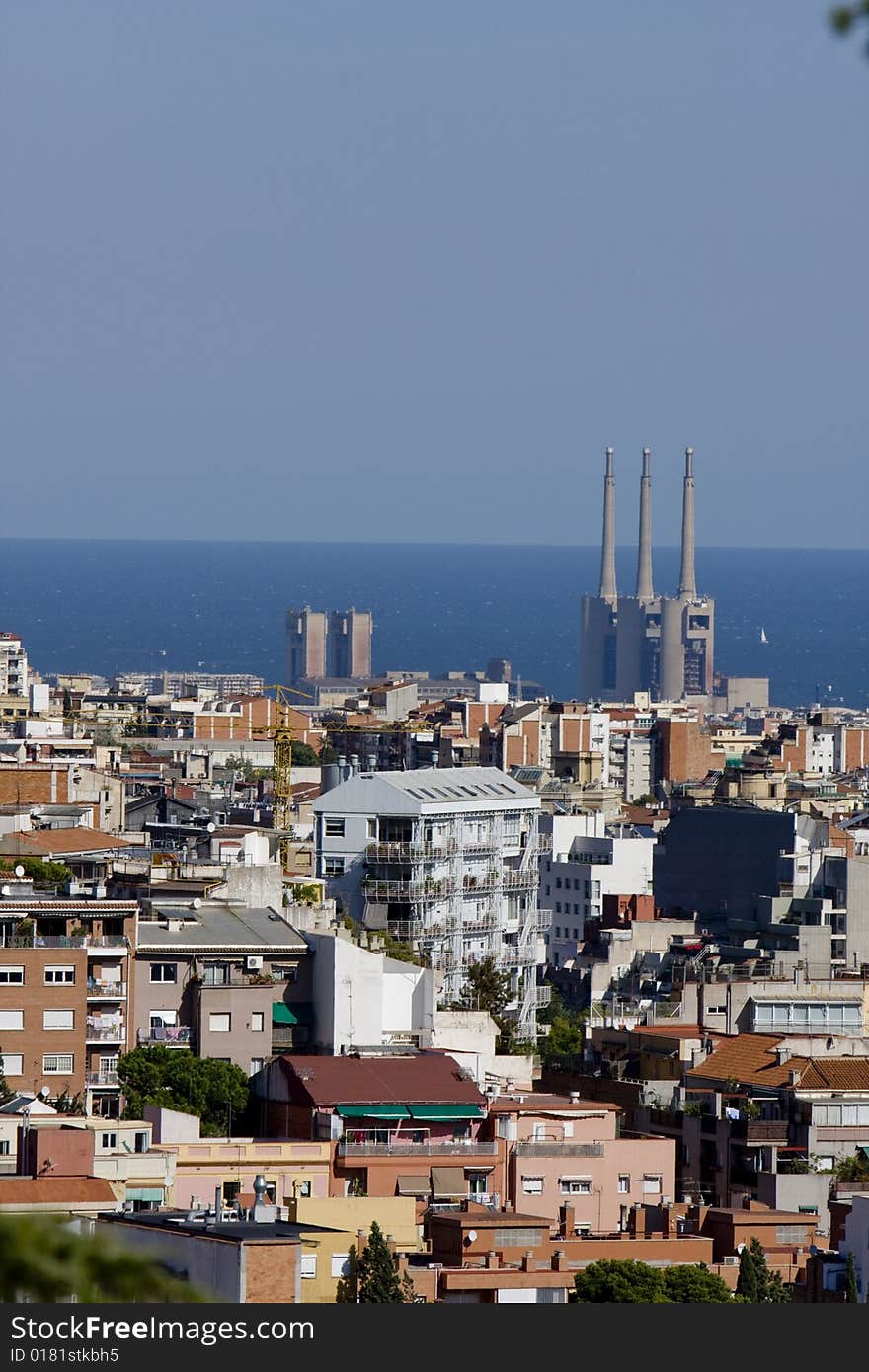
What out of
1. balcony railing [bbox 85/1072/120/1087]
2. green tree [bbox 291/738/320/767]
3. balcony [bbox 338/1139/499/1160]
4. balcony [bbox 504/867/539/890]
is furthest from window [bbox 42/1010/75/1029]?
green tree [bbox 291/738/320/767]

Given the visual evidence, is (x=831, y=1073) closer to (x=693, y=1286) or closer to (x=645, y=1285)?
(x=693, y=1286)

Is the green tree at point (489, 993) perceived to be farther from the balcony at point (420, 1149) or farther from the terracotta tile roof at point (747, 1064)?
the balcony at point (420, 1149)

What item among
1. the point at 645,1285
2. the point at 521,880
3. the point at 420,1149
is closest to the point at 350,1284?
the point at 645,1285

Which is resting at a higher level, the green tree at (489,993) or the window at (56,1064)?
the window at (56,1064)

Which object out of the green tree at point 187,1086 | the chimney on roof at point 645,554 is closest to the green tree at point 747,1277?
the green tree at point 187,1086

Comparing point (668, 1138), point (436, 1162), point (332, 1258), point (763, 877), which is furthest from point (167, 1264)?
point (763, 877)

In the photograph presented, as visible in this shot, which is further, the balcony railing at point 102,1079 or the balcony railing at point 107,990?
the balcony railing at point 107,990

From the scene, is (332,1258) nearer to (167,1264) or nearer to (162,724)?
(167,1264)
